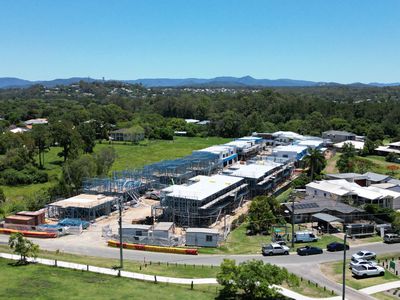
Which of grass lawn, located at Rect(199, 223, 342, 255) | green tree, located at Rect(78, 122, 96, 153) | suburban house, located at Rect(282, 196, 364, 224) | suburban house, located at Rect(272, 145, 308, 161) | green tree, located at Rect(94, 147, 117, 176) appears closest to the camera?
grass lawn, located at Rect(199, 223, 342, 255)

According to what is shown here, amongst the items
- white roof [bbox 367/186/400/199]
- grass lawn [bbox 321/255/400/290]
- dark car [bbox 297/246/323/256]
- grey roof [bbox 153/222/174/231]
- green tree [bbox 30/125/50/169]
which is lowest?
grass lawn [bbox 321/255/400/290]

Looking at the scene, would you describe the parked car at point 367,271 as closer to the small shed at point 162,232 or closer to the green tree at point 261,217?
the green tree at point 261,217

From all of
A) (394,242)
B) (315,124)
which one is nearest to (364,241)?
(394,242)

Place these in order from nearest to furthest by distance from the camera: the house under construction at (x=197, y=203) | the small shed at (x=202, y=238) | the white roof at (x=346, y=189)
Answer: the small shed at (x=202, y=238) → the house under construction at (x=197, y=203) → the white roof at (x=346, y=189)

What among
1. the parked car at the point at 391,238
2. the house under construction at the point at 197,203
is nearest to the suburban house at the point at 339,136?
the house under construction at the point at 197,203

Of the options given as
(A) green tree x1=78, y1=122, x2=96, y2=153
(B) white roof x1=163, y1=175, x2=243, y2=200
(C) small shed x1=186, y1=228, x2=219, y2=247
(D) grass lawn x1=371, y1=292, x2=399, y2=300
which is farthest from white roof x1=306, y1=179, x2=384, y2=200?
(A) green tree x1=78, y1=122, x2=96, y2=153

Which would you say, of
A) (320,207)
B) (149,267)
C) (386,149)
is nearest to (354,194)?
(320,207)

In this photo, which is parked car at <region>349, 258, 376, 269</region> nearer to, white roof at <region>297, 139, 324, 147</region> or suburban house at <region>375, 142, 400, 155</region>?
white roof at <region>297, 139, 324, 147</region>

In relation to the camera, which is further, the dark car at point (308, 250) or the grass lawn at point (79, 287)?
the dark car at point (308, 250)
